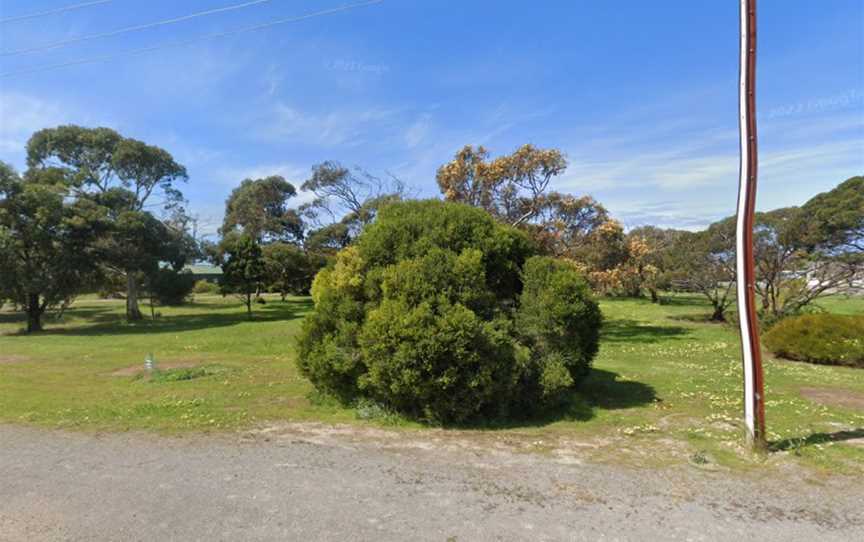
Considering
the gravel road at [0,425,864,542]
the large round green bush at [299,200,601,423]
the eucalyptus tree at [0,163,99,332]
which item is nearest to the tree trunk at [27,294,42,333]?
the eucalyptus tree at [0,163,99,332]

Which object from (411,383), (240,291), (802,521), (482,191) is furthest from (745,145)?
(240,291)

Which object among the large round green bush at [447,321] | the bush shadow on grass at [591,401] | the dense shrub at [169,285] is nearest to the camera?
the large round green bush at [447,321]

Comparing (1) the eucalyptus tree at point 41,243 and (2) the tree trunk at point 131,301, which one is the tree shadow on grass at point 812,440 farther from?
(2) the tree trunk at point 131,301

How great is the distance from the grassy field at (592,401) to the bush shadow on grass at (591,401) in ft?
0.10

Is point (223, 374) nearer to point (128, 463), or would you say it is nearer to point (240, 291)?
point (128, 463)

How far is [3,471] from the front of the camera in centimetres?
478

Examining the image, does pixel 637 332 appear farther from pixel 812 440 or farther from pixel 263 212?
pixel 263 212

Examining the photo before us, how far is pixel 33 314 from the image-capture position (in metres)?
23.0

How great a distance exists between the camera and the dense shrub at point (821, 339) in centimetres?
1157

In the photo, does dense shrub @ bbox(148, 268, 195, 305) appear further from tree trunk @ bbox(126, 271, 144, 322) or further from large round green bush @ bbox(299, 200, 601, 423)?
large round green bush @ bbox(299, 200, 601, 423)

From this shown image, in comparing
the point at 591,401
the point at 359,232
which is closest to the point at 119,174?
the point at 359,232

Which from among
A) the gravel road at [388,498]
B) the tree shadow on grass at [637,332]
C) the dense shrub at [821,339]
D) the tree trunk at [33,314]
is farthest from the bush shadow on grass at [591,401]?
the tree trunk at [33,314]

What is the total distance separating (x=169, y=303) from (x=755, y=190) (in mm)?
40406

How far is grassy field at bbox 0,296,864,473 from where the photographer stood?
17.8ft
